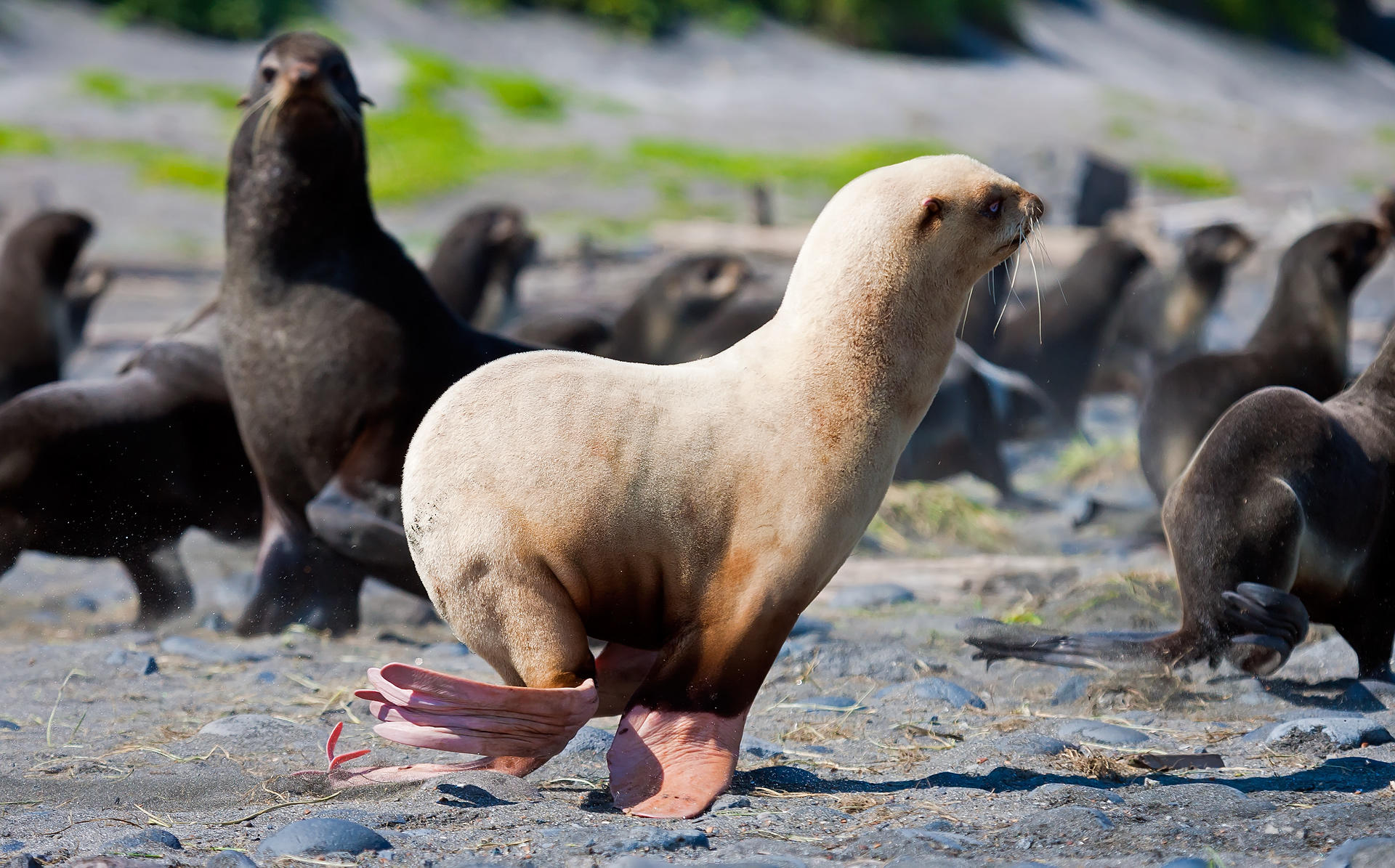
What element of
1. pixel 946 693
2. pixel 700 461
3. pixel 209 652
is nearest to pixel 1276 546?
pixel 946 693

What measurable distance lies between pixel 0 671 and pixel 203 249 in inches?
541

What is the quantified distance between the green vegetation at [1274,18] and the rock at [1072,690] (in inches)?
2083

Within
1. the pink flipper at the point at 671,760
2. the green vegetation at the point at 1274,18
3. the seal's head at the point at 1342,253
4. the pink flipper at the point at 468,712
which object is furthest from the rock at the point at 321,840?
the green vegetation at the point at 1274,18

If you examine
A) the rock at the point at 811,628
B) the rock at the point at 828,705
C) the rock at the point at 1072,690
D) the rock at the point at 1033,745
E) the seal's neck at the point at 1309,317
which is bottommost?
the rock at the point at 811,628

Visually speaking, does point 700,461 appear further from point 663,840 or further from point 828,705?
point 828,705

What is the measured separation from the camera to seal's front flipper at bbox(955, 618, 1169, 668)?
13.7 ft

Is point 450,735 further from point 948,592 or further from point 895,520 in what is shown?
point 895,520

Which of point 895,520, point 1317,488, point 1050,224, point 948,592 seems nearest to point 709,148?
point 1050,224

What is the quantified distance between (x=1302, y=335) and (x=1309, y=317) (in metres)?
0.09

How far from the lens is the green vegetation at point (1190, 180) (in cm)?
2448

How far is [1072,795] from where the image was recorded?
3.08 metres

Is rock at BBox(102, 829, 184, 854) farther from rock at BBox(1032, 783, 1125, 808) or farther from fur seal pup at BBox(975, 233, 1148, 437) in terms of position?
fur seal pup at BBox(975, 233, 1148, 437)

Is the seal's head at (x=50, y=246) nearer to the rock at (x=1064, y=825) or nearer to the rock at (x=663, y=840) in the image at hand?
the rock at (x=663, y=840)

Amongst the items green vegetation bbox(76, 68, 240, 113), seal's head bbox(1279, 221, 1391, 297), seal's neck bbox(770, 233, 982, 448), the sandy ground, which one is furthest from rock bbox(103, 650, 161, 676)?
green vegetation bbox(76, 68, 240, 113)
